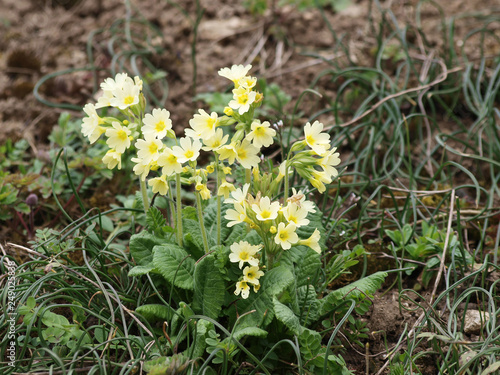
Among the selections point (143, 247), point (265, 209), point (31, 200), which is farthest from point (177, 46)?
point (265, 209)

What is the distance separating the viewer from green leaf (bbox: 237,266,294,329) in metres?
1.51

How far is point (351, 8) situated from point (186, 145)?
2.81 meters

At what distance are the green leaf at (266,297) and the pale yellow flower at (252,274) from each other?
51mm

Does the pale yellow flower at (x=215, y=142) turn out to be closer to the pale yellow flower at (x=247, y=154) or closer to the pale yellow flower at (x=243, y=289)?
the pale yellow flower at (x=247, y=154)

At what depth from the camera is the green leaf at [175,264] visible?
1.55 meters

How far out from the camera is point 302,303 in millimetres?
1666

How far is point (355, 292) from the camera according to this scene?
1615 millimetres

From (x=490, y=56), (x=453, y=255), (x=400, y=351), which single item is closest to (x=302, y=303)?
(x=400, y=351)

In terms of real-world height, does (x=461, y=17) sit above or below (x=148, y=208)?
above

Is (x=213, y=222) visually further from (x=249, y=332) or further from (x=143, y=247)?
(x=249, y=332)

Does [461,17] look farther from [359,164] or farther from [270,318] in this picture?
[270,318]

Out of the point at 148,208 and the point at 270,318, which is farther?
the point at 148,208

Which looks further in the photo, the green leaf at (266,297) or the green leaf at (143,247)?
the green leaf at (143,247)
